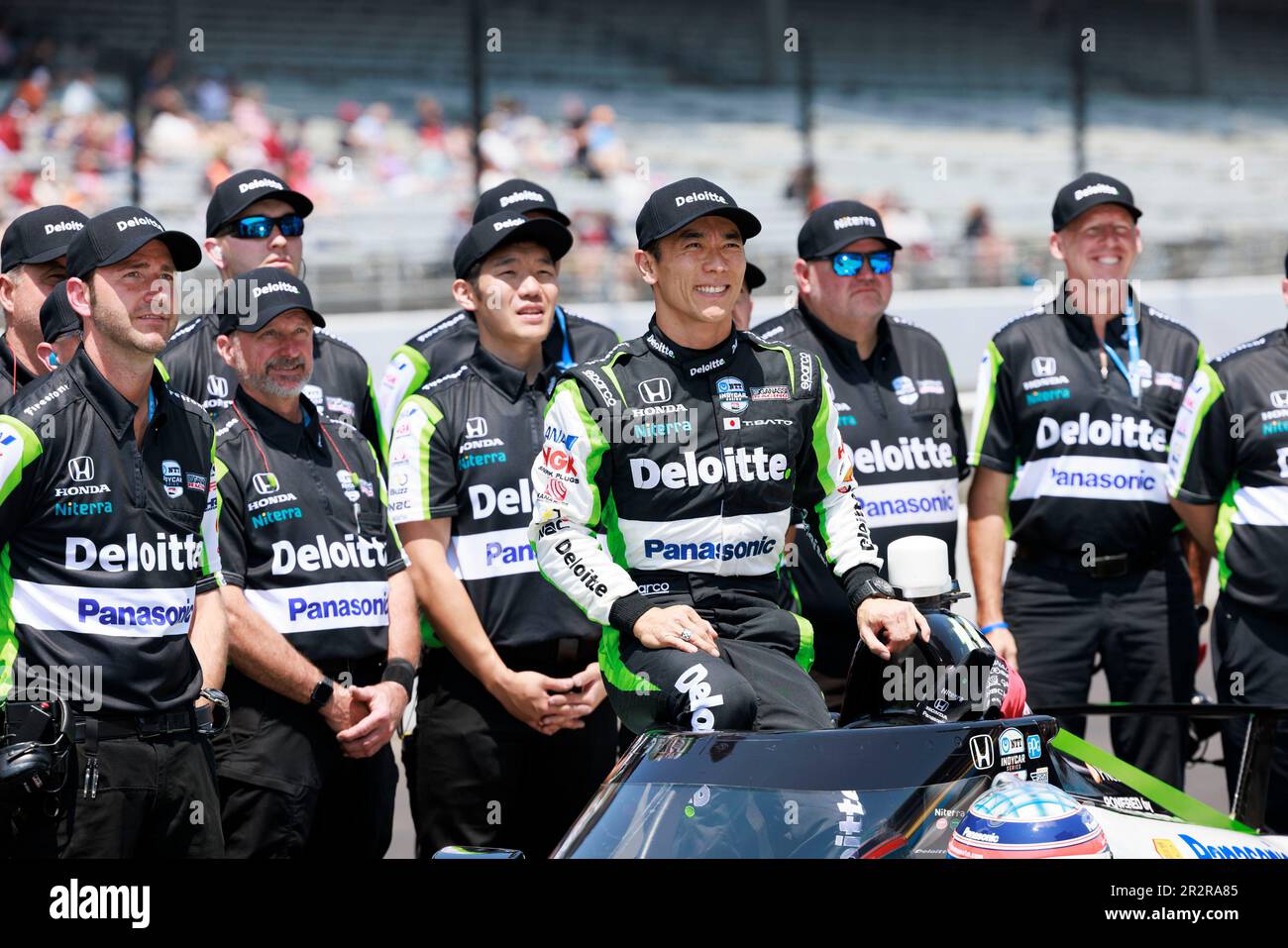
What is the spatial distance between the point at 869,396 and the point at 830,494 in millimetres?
1456

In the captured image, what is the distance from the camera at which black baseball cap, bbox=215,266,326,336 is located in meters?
5.07

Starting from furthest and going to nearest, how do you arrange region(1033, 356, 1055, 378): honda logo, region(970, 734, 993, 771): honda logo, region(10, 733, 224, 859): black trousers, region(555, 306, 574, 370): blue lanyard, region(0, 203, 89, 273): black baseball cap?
1. region(1033, 356, 1055, 378): honda logo
2. region(555, 306, 574, 370): blue lanyard
3. region(0, 203, 89, 273): black baseball cap
4. region(10, 733, 224, 859): black trousers
5. region(970, 734, 993, 771): honda logo

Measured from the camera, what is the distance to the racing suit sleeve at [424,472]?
17.8ft

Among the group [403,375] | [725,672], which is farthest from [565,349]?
[725,672]

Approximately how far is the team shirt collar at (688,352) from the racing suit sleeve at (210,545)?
1.22m

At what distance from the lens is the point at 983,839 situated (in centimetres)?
318

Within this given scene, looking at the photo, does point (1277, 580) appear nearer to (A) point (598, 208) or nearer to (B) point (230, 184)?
(B) point (230, 184)

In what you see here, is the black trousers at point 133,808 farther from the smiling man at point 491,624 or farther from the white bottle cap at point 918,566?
the white bottle cap at point 918,566

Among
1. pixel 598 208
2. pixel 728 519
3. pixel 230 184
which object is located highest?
pixel 598 208

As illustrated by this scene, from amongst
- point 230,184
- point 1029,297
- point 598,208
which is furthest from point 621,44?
point 230,184

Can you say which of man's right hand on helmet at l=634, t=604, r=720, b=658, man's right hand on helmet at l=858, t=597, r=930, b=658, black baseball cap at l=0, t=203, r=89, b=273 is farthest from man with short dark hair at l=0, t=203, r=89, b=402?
man's right hand on helmet at l=858, t=597, r=930, b=658

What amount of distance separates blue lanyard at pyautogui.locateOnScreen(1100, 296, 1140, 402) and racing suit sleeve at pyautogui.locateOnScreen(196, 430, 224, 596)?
337cm

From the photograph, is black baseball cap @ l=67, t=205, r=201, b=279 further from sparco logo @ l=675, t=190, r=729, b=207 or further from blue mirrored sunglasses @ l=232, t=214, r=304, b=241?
blue mirrored sunglasses @ l=232, t=214, r=304, b=241

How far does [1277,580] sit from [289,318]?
3398mm
